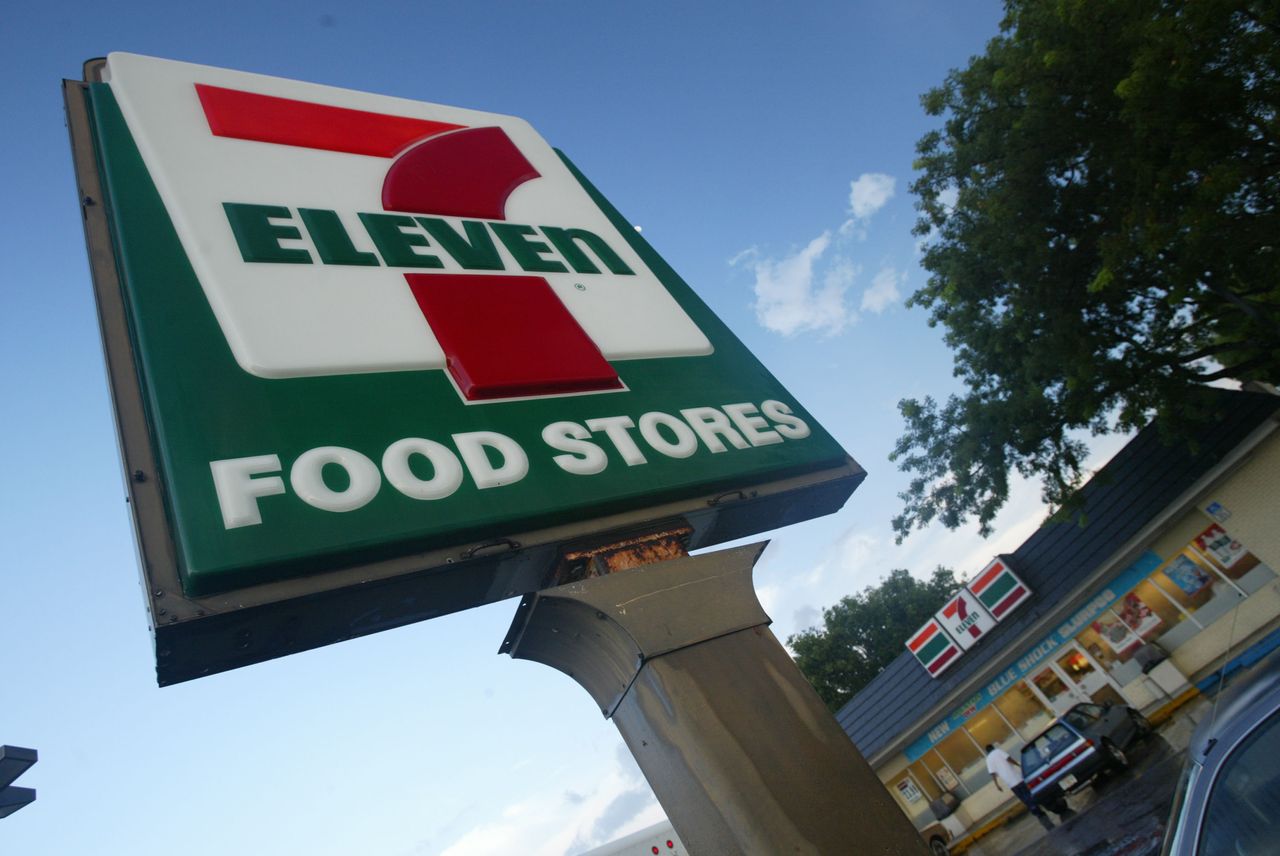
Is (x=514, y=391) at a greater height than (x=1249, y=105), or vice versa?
(x=1249, y=105)

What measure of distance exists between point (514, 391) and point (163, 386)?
125 cm

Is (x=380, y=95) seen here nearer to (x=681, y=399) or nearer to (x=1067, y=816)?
(x=681, y=399)

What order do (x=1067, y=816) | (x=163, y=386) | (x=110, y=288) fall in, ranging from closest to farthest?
(x=163, y=386)
(x=110, y=288)
(x=1067, y=816)

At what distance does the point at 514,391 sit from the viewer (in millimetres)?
2961

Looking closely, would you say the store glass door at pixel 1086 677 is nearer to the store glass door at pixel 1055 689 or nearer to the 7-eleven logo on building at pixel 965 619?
the store glass door at pixel 1055 689

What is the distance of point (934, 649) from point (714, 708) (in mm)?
17589

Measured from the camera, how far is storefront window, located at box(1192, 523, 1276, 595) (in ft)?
41.9

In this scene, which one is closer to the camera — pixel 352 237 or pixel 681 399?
pixel 681 399

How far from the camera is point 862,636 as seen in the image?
124ft

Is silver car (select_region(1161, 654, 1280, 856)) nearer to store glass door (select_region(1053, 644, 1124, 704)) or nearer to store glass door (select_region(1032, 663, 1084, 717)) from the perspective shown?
store glass door (select_region(1053, 644, 1124, 704))

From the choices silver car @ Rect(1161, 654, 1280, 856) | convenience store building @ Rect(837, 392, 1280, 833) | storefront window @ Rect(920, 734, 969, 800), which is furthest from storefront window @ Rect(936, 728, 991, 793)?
silver car @ Rect(1161, 654, 1280, 856)

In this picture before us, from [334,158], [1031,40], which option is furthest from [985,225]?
[334,158]

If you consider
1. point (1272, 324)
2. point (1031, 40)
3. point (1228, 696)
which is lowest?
point (1228, 696)

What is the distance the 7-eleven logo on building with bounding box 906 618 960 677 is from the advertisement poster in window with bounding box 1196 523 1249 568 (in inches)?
218
